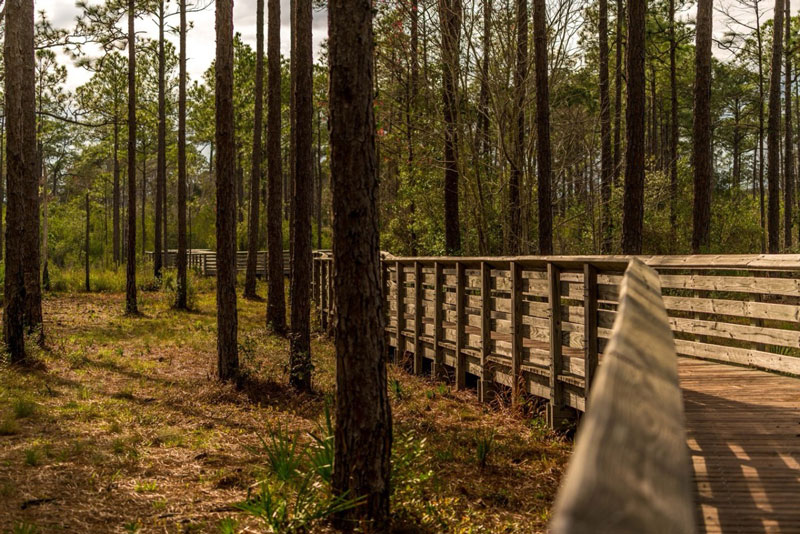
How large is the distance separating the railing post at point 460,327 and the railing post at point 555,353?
2248mm

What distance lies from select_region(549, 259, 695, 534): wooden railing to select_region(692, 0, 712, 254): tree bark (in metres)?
16.3

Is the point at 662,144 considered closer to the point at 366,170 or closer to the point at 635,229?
the point at 635,229

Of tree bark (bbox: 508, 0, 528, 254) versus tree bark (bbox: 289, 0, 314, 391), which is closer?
tree bark (bbox: 289, 0, 314, 391)

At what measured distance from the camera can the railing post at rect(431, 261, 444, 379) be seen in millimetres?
10203

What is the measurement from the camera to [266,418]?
8.52m

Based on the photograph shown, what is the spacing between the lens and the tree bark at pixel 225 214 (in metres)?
10.1

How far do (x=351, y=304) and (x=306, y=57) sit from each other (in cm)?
679

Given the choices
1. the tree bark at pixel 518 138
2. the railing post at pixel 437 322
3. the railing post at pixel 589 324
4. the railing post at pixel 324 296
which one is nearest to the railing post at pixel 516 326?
the railing post at pixel 589 324

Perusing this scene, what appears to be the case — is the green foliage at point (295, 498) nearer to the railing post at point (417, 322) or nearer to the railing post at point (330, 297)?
the railing post at point (417, 322)

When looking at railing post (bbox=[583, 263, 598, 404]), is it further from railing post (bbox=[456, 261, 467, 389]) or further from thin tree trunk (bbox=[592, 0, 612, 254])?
thin tree trunk (bbox=[592, 0, 612, 254])

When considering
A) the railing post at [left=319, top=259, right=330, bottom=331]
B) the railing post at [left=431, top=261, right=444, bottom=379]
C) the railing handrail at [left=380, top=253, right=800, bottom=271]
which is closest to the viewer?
the railing handrail at [left=380, top=253, right=800, bottom=271]

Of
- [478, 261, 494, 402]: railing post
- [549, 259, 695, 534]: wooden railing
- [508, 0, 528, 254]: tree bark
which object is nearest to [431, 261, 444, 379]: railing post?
[478, 261, 494, 402]: railing post

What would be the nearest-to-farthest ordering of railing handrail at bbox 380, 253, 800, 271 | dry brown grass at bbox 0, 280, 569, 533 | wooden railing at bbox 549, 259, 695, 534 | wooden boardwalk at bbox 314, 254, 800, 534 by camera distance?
wooden railing at bbox 549, 259, 695, 534 → wooden boardwalk at bbox 314, 254, 800, 534 → dry brown grass at bbox 0, 280, 569, 533 → railing handrail at bbox 380, 253, 800, 271

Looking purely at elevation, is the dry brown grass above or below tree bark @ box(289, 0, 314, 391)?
below
